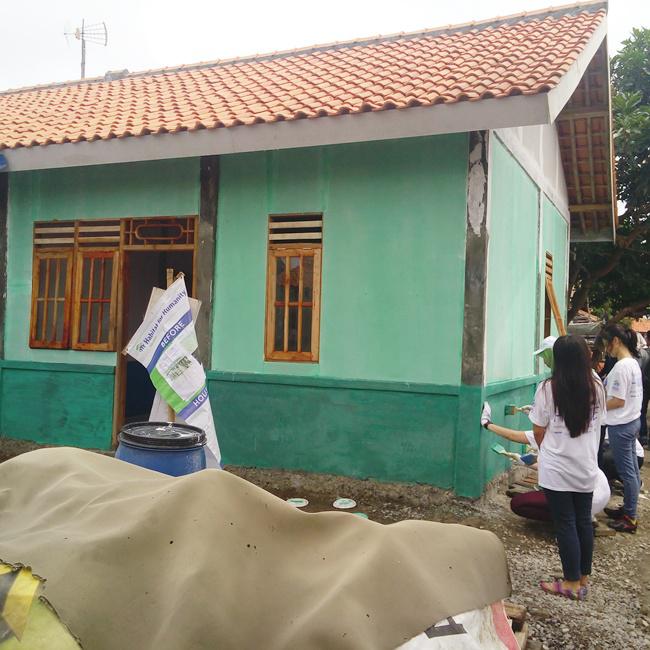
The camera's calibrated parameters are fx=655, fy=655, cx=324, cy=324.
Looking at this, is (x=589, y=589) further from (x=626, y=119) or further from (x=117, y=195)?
(x=626, y=119)

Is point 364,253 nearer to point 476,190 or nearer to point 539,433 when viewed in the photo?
point 476,190

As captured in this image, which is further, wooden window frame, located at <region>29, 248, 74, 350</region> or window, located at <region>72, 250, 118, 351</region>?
wooden window frame, located at <region>29, 248, 74, 350</region>

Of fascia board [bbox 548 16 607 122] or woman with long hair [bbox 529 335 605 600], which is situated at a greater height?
fascia board [bbox 548 16 607 122]

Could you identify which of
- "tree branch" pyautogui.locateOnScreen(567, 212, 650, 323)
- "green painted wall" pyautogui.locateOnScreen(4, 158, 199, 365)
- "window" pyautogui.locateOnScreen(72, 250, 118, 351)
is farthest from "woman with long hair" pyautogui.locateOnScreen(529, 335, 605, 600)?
"tree branch" pyautogui.locateOnScreen(567, 212, 650, 323)

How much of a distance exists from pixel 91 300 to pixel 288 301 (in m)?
2.47

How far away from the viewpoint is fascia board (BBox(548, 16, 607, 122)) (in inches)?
209

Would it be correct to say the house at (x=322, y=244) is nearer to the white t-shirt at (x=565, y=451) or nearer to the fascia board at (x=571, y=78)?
the fascia board at (x=571, y=78)

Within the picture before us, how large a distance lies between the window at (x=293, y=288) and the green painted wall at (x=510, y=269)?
167 cm

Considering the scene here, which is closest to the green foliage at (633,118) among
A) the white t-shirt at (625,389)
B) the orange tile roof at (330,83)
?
the orange tile roof at (330,83)

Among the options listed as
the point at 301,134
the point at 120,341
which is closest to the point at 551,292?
the point at 301,134

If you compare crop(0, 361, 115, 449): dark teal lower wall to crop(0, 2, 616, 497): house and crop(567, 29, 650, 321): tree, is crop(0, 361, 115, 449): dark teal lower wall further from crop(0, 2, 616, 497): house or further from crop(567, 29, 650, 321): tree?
crop(567, 29, 650, 321): tree

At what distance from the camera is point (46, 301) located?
25.2 feet

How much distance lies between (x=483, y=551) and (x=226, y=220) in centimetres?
511

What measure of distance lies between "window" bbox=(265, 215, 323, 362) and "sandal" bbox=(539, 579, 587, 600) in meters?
2.97
